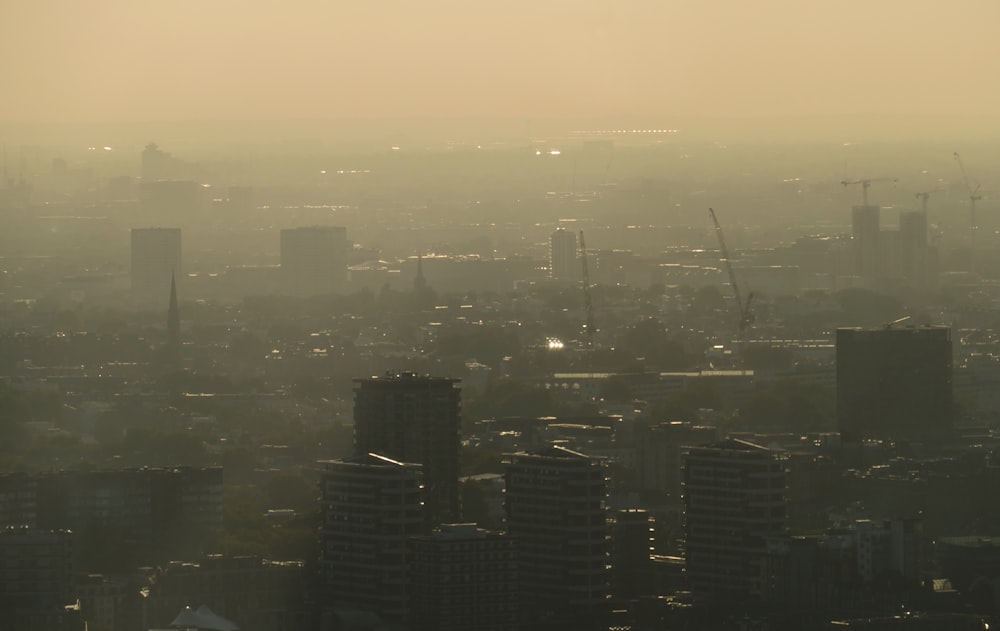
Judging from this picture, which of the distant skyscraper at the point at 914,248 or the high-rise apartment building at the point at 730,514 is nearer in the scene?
the high-rise apartment building at the point at 730,514

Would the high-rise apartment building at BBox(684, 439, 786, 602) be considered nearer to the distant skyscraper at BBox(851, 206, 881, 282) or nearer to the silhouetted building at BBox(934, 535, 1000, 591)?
the silhouetted building at BBox(934, 535, 1000, 591)

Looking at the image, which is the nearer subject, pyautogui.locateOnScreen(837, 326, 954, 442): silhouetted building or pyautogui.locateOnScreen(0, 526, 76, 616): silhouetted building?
pyautogui.locateOnScreen(0, 526, 76, 616): silhouetted building

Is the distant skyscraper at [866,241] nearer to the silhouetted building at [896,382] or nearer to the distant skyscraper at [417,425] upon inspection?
the silhouetted building at [896,382]

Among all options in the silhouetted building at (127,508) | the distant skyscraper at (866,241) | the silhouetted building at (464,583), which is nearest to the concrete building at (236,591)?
the silhouetted building at (464,583)

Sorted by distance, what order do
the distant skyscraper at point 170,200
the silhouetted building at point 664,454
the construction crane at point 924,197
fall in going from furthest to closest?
the distant skyscraper at point 170,200
the construction crane at point 924,197
the silhouetted building at point 664,454

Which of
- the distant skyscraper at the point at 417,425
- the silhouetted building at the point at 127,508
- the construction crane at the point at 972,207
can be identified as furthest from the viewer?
the construction crane at the point at 972,207

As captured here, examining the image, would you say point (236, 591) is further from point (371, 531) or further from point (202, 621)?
point (202, 621)

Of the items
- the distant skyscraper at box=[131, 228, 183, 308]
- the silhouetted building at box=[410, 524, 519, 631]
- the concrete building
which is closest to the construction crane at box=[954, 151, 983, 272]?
the distant skyscraper at box=[131, 228, 183, 308]
